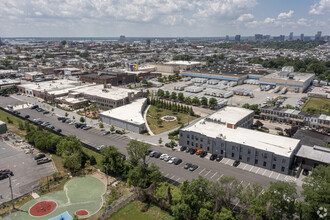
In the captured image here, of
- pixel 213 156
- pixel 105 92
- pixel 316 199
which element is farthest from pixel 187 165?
pixel 105 92

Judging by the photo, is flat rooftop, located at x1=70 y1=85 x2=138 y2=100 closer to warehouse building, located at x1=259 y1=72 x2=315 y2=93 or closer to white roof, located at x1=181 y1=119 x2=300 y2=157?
white roof, located at x1=181 y1=119 x2=300 y2=157

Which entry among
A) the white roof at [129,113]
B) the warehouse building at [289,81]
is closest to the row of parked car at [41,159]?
the white roof at [129,113]

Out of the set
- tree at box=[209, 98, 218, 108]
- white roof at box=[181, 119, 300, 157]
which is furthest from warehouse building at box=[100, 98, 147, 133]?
tree at box=[209, 98, 218, 108]

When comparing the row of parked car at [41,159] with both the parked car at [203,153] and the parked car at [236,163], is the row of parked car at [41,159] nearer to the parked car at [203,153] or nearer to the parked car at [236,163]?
the parked car at [203,153]

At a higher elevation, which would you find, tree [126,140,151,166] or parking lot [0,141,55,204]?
tree [126,140,151,166]

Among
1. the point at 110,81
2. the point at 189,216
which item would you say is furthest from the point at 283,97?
the point at 189,216

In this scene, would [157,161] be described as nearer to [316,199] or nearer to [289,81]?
[316,199]

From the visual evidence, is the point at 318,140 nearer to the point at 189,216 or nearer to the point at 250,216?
the point at 250,216
